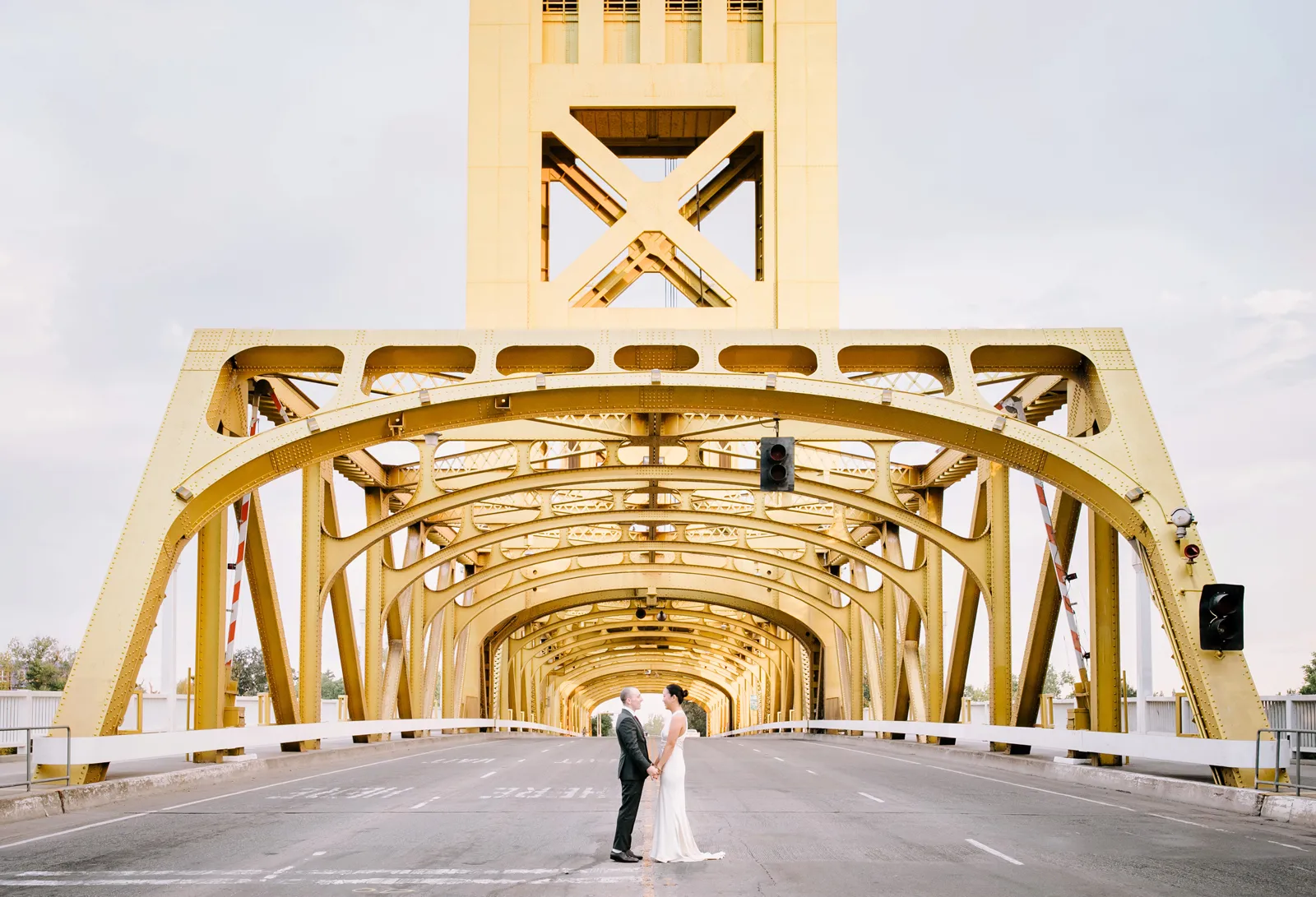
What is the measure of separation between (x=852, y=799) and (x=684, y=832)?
694 centimetres

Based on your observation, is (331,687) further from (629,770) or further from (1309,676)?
(629,770)

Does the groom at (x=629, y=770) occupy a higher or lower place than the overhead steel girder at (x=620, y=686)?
higher

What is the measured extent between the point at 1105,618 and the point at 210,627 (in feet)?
48.2

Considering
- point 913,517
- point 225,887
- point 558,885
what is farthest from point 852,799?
point 913,517

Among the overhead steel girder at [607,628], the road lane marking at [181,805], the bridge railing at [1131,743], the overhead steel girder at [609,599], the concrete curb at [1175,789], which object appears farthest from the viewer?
the overhead steel girder at [607,628]

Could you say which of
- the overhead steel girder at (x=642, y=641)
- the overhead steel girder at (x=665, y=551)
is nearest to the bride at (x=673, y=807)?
the overhead steel girder at (x=665, y=551)

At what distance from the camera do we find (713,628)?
76.9 meters

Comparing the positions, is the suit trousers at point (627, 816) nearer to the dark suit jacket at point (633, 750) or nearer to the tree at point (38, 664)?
the dark suit jacket at point (633, 750)

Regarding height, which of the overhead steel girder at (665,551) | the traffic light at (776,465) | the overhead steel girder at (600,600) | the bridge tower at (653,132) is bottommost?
the overhead steel girder at (600,600)

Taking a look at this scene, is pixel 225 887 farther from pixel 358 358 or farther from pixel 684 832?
pixel 358 358

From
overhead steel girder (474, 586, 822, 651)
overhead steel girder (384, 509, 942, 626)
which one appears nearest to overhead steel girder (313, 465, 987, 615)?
overhead steel girder (384, 509, 942, 626)

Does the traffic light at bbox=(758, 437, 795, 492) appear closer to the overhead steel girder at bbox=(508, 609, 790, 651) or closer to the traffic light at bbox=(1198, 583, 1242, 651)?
the traffic light at bbox=(1198, 583, 1242, 651)

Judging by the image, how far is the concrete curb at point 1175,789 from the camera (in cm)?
1565

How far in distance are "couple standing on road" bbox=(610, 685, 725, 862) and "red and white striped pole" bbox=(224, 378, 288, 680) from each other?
13.0 meters
